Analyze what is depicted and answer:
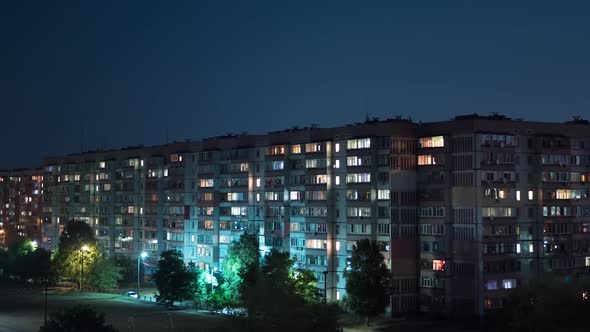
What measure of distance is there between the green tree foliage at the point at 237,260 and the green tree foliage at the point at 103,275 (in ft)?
98.8

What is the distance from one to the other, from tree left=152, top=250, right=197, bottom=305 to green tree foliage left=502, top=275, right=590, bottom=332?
51466 millimetres

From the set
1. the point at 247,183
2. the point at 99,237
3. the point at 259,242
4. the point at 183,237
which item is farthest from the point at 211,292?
the point at 99,237

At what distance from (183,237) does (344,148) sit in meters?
49.7

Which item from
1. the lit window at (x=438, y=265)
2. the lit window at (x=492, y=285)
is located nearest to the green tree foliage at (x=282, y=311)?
the lit window at (x=438, y=265)

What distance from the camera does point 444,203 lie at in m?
116

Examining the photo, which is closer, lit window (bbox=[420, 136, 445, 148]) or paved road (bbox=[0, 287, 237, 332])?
paved road (bbox=[0, 287, 237, 332])

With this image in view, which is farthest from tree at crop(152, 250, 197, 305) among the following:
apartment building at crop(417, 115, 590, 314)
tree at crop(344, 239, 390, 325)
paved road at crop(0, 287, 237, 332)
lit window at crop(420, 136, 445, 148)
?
lit window at crop(420, 136, 445, 148)

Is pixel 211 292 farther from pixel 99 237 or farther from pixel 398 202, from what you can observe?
pixel 99 237

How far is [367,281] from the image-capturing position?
366ft

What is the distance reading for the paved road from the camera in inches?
4193

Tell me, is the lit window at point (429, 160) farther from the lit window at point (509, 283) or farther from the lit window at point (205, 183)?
the lit window at point (205, 183)

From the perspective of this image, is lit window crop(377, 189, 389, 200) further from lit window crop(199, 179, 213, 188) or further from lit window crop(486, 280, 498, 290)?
lit window crop(199, 179, 213, 188)

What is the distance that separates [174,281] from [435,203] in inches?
1657

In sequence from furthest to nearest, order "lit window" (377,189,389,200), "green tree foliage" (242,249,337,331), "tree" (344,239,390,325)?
"lit window" (377,189,389,200), "tree" (344,239,390,325), "green tree foliage" (242,249,337,331)
